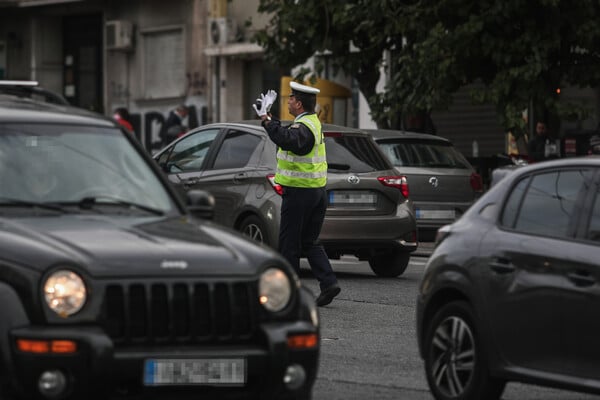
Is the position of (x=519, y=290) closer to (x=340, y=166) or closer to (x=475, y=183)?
(x=340, y=166)

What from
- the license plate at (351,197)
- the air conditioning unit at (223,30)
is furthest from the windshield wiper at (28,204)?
the air conditioning unit at (223,30)

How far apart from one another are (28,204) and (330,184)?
960cm

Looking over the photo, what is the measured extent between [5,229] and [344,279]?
10.7 m

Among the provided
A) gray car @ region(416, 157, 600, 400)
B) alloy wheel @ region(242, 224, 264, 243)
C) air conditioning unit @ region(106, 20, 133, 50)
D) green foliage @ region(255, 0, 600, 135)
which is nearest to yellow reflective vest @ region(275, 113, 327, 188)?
alloy wheel @ region(242, 224, 264, 243)

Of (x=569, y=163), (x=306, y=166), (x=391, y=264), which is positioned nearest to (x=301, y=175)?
(x=306, y=166)

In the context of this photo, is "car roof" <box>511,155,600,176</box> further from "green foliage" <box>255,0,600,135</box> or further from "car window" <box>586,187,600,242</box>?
"green foliage" <box>255,0,600,135</box>

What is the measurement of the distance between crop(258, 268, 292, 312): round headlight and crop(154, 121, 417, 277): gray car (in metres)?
9.30

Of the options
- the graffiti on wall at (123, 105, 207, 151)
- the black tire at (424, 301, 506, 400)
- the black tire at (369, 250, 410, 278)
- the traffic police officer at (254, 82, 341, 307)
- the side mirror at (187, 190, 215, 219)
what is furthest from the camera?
the graffiti on wall at (123, 105, 207, 151)

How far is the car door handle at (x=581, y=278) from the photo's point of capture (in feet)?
26.7

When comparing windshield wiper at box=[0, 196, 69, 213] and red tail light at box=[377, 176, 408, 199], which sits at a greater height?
windshield wiper at box=[0, 196, 69, 213]

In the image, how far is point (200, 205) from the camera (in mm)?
8516

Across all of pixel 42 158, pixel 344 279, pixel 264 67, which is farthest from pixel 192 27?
pixel 42 158

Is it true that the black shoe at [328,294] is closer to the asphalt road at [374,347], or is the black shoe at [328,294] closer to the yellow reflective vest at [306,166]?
the asphalt road at [374,347]

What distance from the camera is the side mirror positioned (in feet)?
27.9
